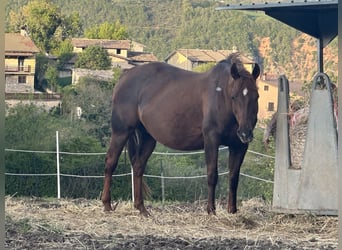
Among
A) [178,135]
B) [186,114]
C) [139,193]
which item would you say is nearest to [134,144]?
[139,193]

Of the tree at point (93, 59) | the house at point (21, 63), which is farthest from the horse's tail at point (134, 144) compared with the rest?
the tree at point (93, 59)

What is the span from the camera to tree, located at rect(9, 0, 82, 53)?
65.5 m

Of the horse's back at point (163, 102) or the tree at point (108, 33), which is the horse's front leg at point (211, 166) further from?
the tree at point (108, 33)

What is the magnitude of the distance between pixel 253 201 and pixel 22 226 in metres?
3.34

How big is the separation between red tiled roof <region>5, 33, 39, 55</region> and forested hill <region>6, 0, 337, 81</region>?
18.5 metres

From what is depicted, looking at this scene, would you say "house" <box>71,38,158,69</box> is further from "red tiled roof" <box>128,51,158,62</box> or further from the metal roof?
the metal roof

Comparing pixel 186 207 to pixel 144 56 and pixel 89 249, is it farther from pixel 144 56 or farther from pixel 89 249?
pixel 144 56

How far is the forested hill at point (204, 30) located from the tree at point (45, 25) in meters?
11.5

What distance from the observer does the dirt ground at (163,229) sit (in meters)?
5.60

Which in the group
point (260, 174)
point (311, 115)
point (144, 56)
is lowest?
point (260, 174)

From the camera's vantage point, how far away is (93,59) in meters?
58.6

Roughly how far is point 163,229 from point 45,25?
2403 inches

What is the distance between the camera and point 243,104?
7258 mm

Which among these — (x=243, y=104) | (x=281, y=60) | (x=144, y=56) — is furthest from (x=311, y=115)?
(x=281, y=60)
